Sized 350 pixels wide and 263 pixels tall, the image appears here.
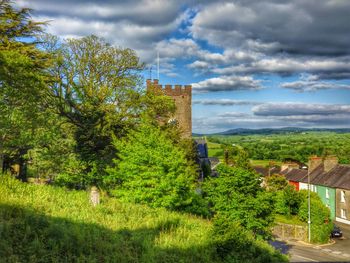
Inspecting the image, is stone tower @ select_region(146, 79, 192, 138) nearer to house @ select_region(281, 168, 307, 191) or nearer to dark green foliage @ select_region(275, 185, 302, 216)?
dark green foliage @ select_region(275, 185, 302, 216)

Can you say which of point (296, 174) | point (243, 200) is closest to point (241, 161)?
point (243, 200)

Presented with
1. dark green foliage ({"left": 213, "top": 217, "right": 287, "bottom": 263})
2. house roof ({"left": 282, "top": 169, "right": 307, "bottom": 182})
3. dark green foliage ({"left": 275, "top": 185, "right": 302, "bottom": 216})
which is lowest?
dark green foliage ({"left": 275, "top": 185, "right": 302, "bottom": 216})

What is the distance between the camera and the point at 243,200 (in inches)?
979

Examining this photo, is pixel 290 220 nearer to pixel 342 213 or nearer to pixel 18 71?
pixel 342 213

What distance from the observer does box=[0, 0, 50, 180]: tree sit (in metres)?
17.1

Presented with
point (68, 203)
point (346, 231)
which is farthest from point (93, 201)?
point (346, 231)

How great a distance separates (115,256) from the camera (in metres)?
10.8

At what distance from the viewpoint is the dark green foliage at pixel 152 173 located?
20969 mm

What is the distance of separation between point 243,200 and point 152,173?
734cm

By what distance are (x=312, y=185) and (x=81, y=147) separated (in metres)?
45.5

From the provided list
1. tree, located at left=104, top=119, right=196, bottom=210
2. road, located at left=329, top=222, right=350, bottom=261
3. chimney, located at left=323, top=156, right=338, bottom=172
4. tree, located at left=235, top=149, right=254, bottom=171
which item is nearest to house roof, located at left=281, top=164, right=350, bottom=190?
chimney, located at left=323, top=156, right=338, bottom=172

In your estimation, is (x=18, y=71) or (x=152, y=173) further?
(x=152, y=173)

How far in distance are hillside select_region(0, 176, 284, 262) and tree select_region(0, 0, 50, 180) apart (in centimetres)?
369

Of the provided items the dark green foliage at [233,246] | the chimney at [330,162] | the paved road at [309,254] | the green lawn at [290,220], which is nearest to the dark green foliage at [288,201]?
the green lawn at [290,220]
